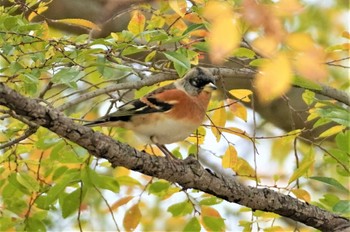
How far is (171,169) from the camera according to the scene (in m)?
3.05

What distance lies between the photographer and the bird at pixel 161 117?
3641 mm

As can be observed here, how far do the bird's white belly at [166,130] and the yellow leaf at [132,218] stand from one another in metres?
0.46

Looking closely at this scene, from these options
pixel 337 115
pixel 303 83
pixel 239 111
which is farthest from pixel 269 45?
pixel 239 111

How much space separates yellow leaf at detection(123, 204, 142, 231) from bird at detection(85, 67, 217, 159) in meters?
0.40

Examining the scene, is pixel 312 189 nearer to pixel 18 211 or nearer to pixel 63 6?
pixel 63 6

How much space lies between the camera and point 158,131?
145 inches

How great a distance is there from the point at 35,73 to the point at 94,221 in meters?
3.07

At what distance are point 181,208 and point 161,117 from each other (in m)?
0.47

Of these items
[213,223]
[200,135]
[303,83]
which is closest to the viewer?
[303,83]

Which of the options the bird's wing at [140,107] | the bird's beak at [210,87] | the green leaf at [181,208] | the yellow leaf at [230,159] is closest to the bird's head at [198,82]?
the bird's beak at [210,87]

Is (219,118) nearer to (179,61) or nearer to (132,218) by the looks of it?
(132,218)

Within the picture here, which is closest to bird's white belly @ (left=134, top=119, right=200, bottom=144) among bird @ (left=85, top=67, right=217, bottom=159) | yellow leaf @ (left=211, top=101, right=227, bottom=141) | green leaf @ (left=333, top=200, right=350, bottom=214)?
bird @ (left=85, top=67, right=217, bottom=159)

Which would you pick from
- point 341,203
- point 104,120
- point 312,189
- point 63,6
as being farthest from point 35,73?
point 312,189

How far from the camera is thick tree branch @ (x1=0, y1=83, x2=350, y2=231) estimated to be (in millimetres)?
2465
